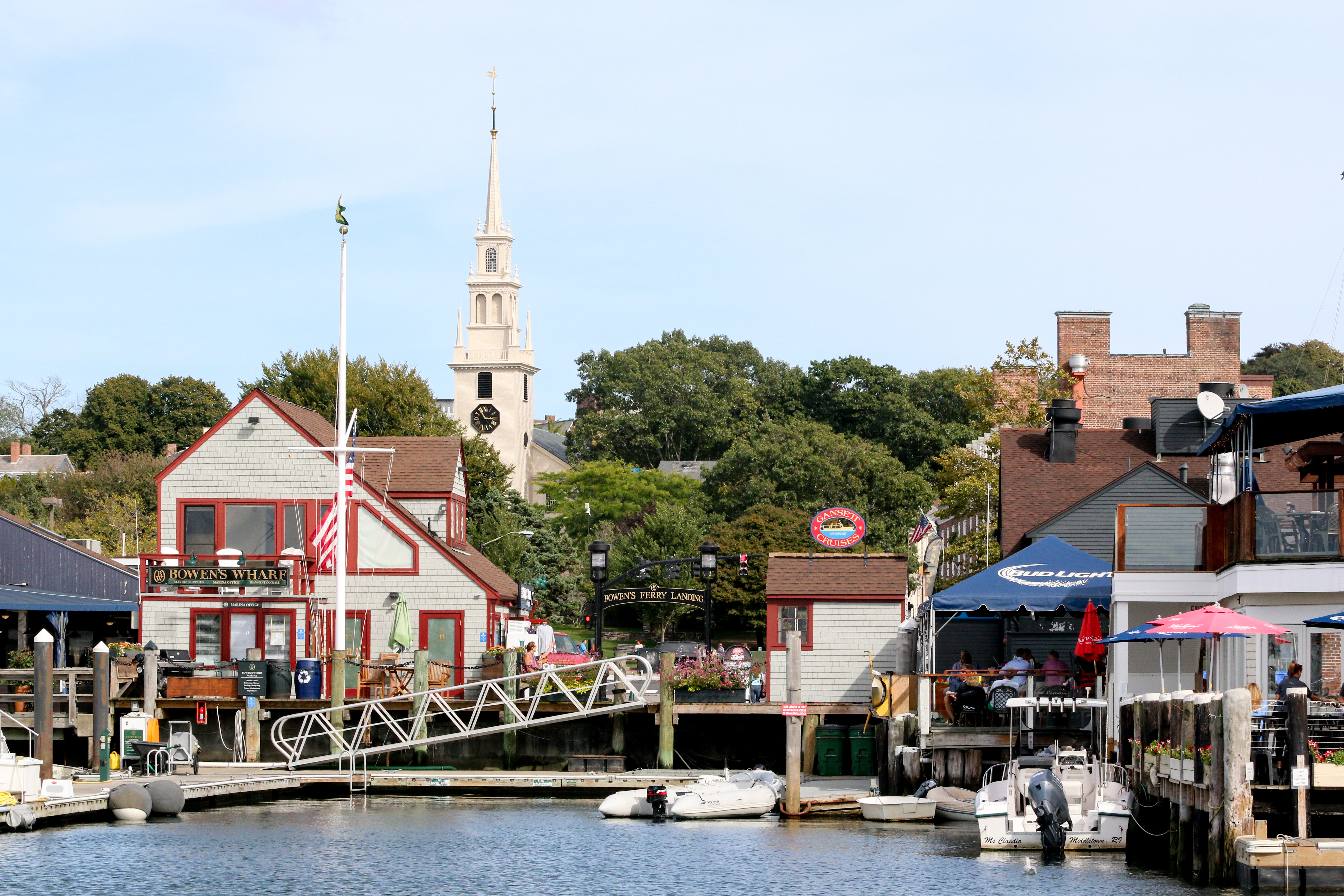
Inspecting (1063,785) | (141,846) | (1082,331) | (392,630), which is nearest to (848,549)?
(392,630)

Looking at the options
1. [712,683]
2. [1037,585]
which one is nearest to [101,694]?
[712,683]

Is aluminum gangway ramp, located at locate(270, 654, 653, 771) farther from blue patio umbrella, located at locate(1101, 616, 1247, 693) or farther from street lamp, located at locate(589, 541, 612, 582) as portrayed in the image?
blue patio umbrella, located at locate(1101, 616, 1247, 693)

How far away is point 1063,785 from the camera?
27.2m

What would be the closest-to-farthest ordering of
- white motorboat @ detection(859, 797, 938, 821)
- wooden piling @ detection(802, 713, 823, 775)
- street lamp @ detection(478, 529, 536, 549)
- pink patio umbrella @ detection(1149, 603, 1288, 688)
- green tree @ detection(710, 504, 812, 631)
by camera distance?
pink patio umbrella @ detection(1149, 603, 1288, 688)
white motorboat @ detection(859, 797, 938, 821)
wooden piling @ detection(802, 713, 823, 775)
street lamp @ detection(478, 529, 536, 549)
green tree @ detection(710, 504, 812, 631)

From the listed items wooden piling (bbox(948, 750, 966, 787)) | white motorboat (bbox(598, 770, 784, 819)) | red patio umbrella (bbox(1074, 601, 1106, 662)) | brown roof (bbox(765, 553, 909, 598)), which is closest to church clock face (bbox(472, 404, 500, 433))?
brown roof (bbox(765, 553, 909, 598))

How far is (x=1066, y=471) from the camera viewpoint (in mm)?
44156

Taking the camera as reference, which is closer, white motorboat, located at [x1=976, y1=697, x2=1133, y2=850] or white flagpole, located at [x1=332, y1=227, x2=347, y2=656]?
white motorboat, located at [x1=976, y1=697, x2=1133, y2=850]

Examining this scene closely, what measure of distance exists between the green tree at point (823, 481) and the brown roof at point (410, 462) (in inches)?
1704

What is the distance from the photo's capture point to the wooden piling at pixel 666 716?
36406 millimetres

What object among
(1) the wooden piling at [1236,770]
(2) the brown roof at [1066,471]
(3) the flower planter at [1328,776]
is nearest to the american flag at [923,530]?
(2) the brown roof at [1066,471]

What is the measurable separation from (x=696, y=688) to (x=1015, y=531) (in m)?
10.1

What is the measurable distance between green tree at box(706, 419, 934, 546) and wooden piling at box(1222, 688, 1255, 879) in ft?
223

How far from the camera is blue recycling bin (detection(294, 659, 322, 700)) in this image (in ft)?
125

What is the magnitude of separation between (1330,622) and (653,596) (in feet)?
69.5
